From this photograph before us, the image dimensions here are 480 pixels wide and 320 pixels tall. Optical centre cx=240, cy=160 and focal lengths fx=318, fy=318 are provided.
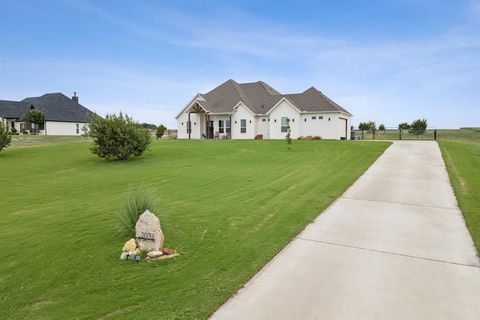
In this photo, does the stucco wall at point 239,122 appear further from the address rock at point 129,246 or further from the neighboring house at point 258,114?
the address rock at point 129,246

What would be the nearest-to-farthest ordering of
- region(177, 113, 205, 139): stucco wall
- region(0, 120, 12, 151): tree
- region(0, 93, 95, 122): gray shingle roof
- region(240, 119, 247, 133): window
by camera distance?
region(0, 120, 12, 151): tree → region(240, 119, 247, 133): window → region(177, 113, 205, 139): stucco wall → region(0, 93, 95, 122): gray shingle roof

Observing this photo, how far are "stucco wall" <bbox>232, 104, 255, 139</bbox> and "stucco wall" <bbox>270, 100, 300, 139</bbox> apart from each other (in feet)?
7.99

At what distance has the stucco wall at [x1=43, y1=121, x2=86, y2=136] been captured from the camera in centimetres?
5341

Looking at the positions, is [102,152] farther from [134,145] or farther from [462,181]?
[462,181]

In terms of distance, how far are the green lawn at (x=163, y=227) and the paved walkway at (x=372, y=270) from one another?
1.36ft

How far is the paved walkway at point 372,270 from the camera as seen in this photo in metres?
4.04

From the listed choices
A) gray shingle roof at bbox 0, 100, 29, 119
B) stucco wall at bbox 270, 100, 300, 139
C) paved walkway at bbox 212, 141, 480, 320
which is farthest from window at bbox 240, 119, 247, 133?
gray shingle roof at bbox 0, 100, 29, 119

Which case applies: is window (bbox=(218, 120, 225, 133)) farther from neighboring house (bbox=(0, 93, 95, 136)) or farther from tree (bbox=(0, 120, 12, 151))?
neighboring house (bbox=(0, 93, 95, 136))

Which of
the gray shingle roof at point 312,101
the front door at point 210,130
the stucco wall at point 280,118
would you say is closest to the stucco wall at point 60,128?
the front door at point 210,130

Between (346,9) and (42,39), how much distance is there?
20968 millimetres

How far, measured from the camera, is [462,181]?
40.6ft

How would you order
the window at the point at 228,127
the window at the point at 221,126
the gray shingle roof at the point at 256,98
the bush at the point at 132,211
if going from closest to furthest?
1. the bush at the point at 132,211
2. the gray shingle roof at the point at 256,98
3. the window at the point at 228,127
4. the window at the point at 221,126

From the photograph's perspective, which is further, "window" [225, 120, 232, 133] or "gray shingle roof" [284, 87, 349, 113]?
"window" [225, 120, 232, 133]

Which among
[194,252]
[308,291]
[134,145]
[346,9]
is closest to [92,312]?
[194,252]
